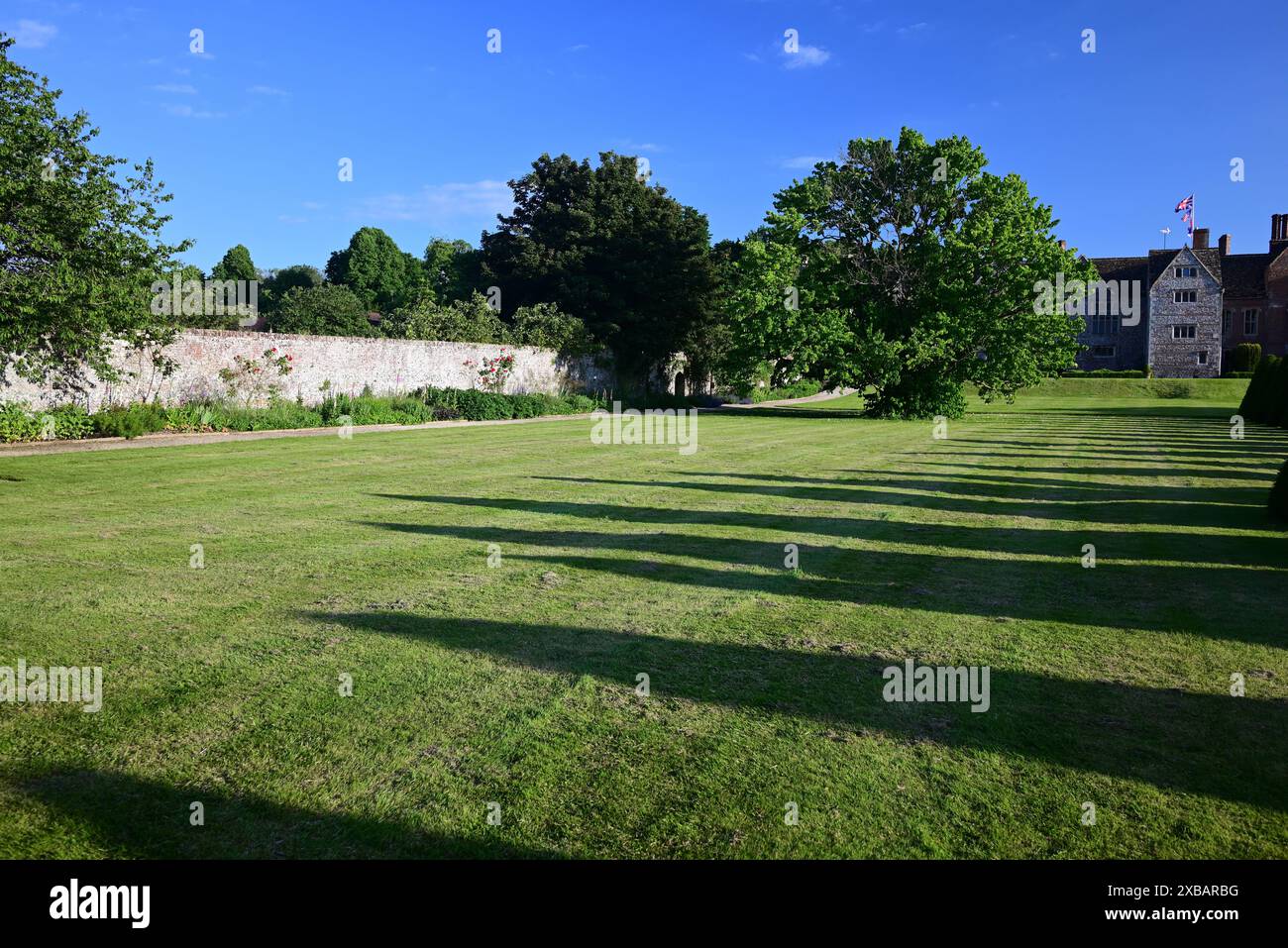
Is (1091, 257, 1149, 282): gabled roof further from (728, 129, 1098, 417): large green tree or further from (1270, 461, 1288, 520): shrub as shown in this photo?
(1270, 461, 1288, 520): shrub

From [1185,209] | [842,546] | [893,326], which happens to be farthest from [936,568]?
[1185,209]

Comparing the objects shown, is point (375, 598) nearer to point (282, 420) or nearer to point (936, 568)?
point (936, 568)

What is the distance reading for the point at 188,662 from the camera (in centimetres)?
520

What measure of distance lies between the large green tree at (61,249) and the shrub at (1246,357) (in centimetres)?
6999

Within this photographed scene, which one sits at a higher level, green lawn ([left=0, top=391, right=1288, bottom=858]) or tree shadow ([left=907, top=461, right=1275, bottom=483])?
tree shadow ([left=907, top=461, right=1275, bottom=483])

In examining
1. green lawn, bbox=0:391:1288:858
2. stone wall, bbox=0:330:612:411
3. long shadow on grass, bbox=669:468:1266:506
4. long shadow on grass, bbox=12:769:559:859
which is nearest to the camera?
long shadow on grass, bbox=12:769:559:859

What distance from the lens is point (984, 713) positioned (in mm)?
4637

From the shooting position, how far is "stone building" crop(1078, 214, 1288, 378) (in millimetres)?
67625

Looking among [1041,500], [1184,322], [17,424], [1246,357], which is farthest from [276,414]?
[1184,322]

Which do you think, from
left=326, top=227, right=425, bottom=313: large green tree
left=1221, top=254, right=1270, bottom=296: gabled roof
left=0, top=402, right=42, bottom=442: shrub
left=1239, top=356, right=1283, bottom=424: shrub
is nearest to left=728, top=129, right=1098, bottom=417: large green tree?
left=1239, top=356, right=1283, bottom=424: shrub

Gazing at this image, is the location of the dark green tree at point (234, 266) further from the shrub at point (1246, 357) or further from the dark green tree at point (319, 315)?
the shrub at point (1246, 357)

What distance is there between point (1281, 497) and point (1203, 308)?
68.9 m

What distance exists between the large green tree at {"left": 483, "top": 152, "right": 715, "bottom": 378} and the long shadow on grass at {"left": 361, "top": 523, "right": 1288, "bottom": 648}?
34.1 meters
